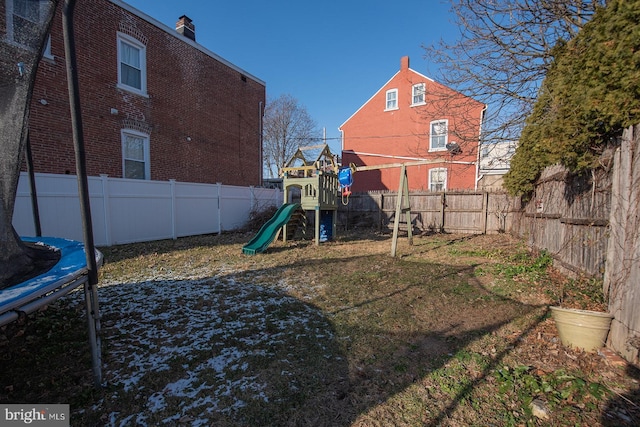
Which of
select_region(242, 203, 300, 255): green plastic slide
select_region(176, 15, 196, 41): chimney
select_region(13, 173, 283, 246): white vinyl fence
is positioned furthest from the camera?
select_region(176, 15, 196, 41): chimney

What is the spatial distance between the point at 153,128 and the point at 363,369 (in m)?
10.8

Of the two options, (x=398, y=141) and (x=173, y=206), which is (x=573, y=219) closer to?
(x=173, y=206)

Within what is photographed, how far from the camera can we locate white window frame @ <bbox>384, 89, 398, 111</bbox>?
1830 cm

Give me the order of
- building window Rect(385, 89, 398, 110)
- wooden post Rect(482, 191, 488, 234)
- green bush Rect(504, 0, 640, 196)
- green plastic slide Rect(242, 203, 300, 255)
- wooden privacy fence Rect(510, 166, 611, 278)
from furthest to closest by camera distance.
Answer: building window Rect(385, 89, 398, 110) → wooden post Rect(482, 191, 488, 234) → green plastic slide Rect(242, 203, 300, 255) → wooden privacy fence Rect(510, 166, 611, 278) → green bush Rect(504, 0, 640, 196)

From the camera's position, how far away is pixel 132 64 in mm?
9609

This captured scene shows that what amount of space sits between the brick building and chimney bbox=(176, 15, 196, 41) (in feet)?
0.15

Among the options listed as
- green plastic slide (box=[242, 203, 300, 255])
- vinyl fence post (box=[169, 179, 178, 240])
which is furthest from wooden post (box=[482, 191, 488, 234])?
vinyl fence post (box=[169, 179, 178, 240])

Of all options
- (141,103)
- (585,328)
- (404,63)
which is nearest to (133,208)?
(141,103)

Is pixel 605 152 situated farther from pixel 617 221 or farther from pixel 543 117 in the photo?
pixel 543 117

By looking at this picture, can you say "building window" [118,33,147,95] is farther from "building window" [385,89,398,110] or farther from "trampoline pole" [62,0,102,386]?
"building window" [385,89,398,110]

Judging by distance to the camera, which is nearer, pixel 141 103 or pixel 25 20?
pixel 25 20

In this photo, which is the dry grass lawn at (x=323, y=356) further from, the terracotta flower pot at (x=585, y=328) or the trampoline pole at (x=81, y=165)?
the trampoline pole at (x=81, y=165)

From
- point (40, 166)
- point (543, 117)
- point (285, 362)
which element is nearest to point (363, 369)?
point (285, 362)

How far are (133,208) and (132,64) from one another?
16.6 ft
